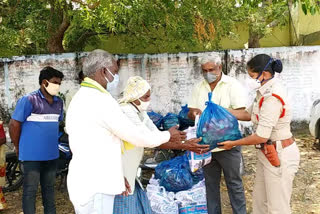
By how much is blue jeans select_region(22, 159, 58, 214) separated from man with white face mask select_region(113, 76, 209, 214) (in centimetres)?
155

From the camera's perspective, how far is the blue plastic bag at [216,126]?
3.33m

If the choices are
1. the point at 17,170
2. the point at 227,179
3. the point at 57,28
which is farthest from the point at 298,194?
the point at 57,28

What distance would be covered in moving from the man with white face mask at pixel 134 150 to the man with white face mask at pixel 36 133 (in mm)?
1395

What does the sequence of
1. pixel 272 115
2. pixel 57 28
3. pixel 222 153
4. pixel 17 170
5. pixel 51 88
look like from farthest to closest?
pixel 57 28
pixel 17 170
pixel 51 88
pixel 222 153
pixel 272 115

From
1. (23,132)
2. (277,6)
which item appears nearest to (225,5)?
(277,6)

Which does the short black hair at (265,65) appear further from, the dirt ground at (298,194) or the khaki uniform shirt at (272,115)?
the dirt ground at (298,194)

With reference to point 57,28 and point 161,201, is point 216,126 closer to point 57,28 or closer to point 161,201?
point 161,201

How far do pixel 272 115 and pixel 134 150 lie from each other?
1130 mm

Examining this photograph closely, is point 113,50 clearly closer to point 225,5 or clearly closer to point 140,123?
point 225,5

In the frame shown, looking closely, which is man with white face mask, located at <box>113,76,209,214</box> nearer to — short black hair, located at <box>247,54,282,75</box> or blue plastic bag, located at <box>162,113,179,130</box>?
short black hair, located at <box>247,54,282,75</box>

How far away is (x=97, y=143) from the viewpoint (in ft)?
7.72

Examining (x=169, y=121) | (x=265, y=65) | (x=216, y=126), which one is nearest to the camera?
(x=265, y=65)

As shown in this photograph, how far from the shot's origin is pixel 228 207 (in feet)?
15.4

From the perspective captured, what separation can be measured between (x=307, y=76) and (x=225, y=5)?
3110mm
